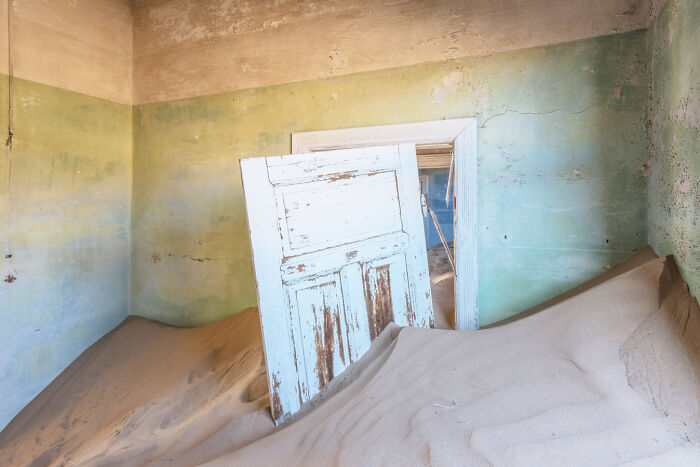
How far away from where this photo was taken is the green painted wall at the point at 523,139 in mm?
2531

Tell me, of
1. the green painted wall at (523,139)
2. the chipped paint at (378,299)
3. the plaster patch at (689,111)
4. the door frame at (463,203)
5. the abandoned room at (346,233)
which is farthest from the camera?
the door frame at (463,203)

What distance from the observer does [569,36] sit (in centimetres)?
261

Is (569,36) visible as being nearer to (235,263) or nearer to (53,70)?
(235,263)

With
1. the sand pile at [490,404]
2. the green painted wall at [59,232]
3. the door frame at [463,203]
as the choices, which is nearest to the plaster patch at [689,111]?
the sand pile at [490,404]

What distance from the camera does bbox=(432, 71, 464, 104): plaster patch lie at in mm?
2861

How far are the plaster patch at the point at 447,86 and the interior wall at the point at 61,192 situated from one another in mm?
3354

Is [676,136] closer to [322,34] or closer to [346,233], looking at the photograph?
[346,233]

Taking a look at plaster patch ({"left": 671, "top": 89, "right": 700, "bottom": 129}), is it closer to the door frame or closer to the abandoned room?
the abandoned room

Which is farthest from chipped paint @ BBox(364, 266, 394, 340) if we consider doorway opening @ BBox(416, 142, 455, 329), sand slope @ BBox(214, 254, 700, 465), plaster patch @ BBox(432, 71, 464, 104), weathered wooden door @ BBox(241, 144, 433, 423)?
plaster patch @ BBox(432, 71, 464, 104)

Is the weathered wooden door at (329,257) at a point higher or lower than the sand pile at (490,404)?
higher

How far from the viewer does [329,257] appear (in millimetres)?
2275

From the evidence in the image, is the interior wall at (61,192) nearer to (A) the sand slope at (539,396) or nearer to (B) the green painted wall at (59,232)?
(B) the green painted wall at (59,232)

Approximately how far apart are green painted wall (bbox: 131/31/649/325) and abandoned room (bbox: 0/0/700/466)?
2cm

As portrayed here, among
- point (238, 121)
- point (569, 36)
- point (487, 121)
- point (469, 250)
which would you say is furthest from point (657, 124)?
point (238, 121)
